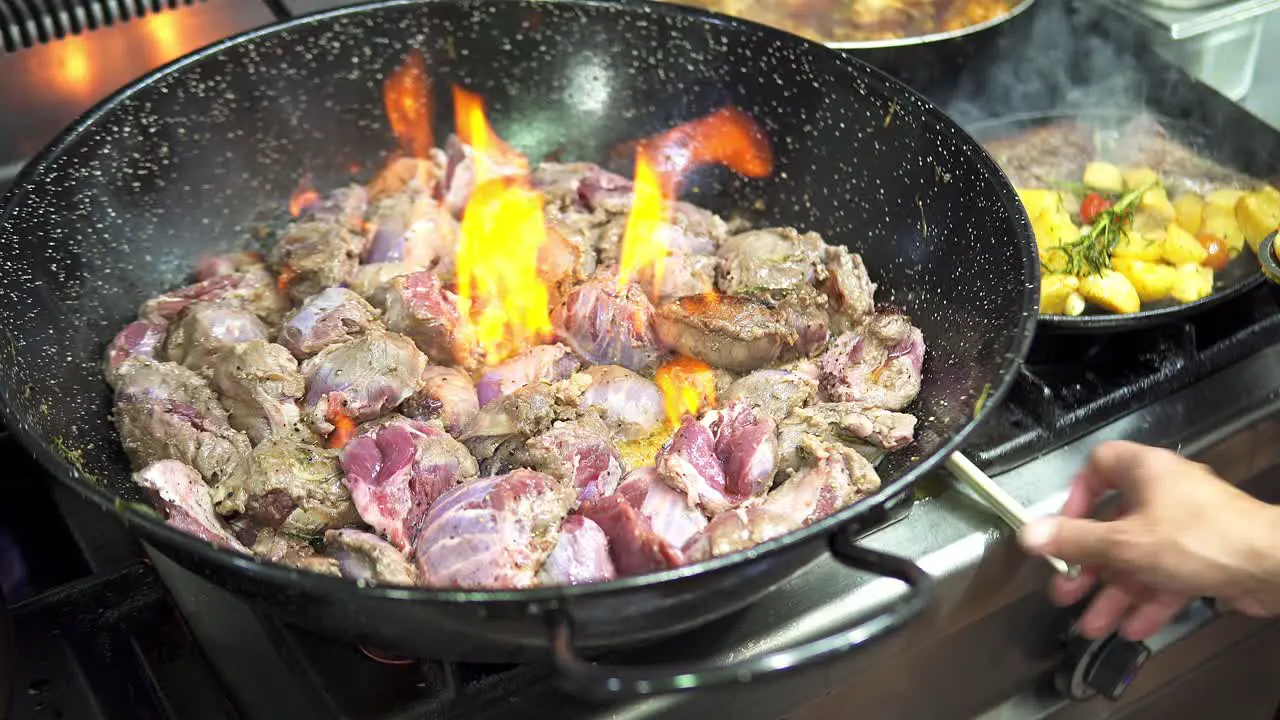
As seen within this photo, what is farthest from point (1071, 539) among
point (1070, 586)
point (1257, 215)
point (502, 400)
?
point (1257, 215)

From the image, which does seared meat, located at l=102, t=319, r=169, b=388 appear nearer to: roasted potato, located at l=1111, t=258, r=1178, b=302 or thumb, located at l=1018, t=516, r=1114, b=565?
thumb, located at l=1018, t=516, r=1114, b=565

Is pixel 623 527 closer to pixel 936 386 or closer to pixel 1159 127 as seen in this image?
pixel 936 386

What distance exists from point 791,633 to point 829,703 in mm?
210

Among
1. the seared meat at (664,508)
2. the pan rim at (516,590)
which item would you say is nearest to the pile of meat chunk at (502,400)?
the seared meat at (664,508)

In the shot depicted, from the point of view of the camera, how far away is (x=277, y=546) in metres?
1.62

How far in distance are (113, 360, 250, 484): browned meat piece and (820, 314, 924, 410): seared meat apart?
3.24ft

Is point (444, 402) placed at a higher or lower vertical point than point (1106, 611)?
higher

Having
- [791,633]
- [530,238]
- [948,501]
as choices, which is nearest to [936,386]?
[948,501]

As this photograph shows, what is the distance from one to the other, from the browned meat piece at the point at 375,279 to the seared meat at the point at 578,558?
2.22 ft

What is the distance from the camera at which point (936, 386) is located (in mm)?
1825

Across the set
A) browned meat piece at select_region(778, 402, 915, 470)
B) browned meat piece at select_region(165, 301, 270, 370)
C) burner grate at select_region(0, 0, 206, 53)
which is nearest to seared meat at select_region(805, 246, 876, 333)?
browned meat piece at select_region(778, 402, 915, 470)

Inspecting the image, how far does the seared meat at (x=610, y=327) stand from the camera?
1953 millimetres

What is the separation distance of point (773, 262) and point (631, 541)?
0.73 meters

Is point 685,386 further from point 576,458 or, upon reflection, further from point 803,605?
point 803,605
